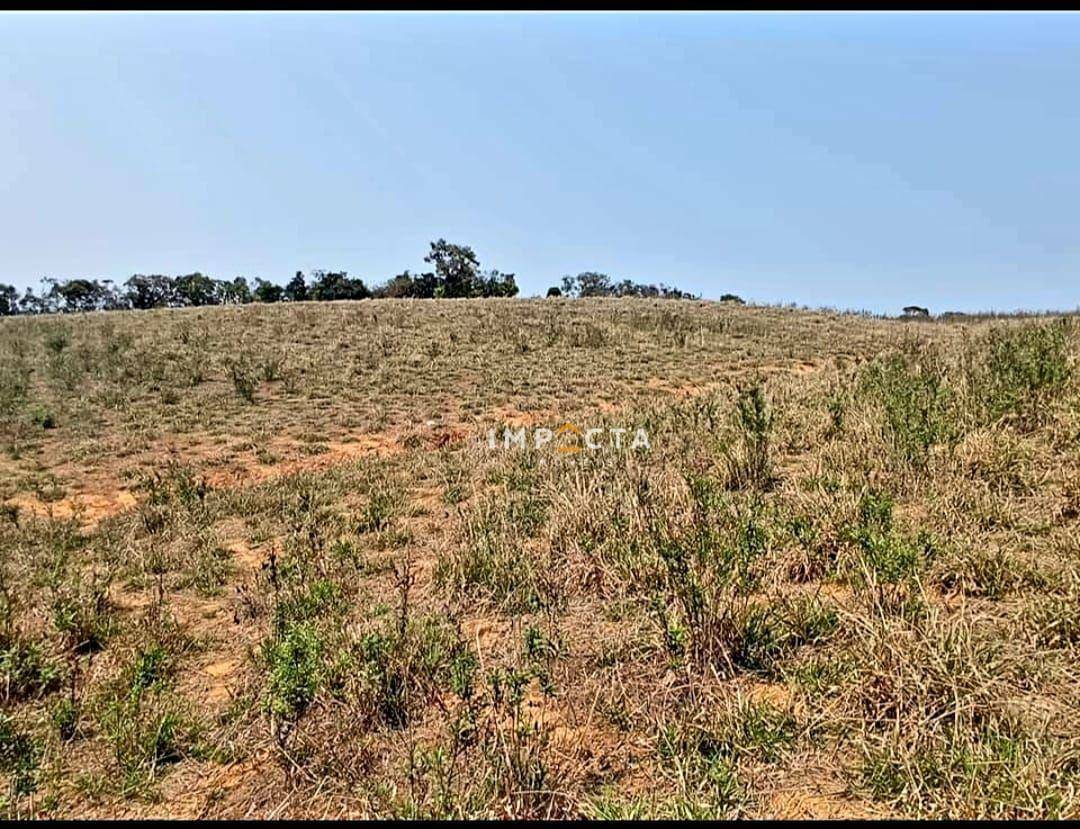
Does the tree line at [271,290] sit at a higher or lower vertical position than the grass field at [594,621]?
higher

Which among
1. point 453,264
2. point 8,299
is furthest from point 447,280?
point 8,299

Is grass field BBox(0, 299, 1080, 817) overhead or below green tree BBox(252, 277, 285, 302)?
below

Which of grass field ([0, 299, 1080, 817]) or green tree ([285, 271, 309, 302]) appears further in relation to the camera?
green tree ([285, 271, 309, 302])

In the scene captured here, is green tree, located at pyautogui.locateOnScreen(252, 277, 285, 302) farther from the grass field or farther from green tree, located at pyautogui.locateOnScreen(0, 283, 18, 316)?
the grass field

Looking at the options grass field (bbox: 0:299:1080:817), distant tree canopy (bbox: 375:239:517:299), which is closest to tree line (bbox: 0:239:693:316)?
distant tree canopy (bbox: 375:239:517:299)

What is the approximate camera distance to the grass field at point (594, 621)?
88.1 inches

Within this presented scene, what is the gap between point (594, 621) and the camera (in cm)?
337

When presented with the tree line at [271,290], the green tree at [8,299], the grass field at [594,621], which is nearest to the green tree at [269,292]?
the tree line at [271,290]

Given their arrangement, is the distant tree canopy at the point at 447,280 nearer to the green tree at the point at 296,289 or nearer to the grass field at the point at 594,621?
the green tree at the point at 296,289

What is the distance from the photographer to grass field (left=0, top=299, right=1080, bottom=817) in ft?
7.34

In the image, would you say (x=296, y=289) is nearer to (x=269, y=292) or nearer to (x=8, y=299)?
(x=269, y=292)

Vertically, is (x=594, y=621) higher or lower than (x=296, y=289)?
lower

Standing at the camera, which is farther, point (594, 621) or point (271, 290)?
point (271, 290)

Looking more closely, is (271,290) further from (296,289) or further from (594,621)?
(594,621)
